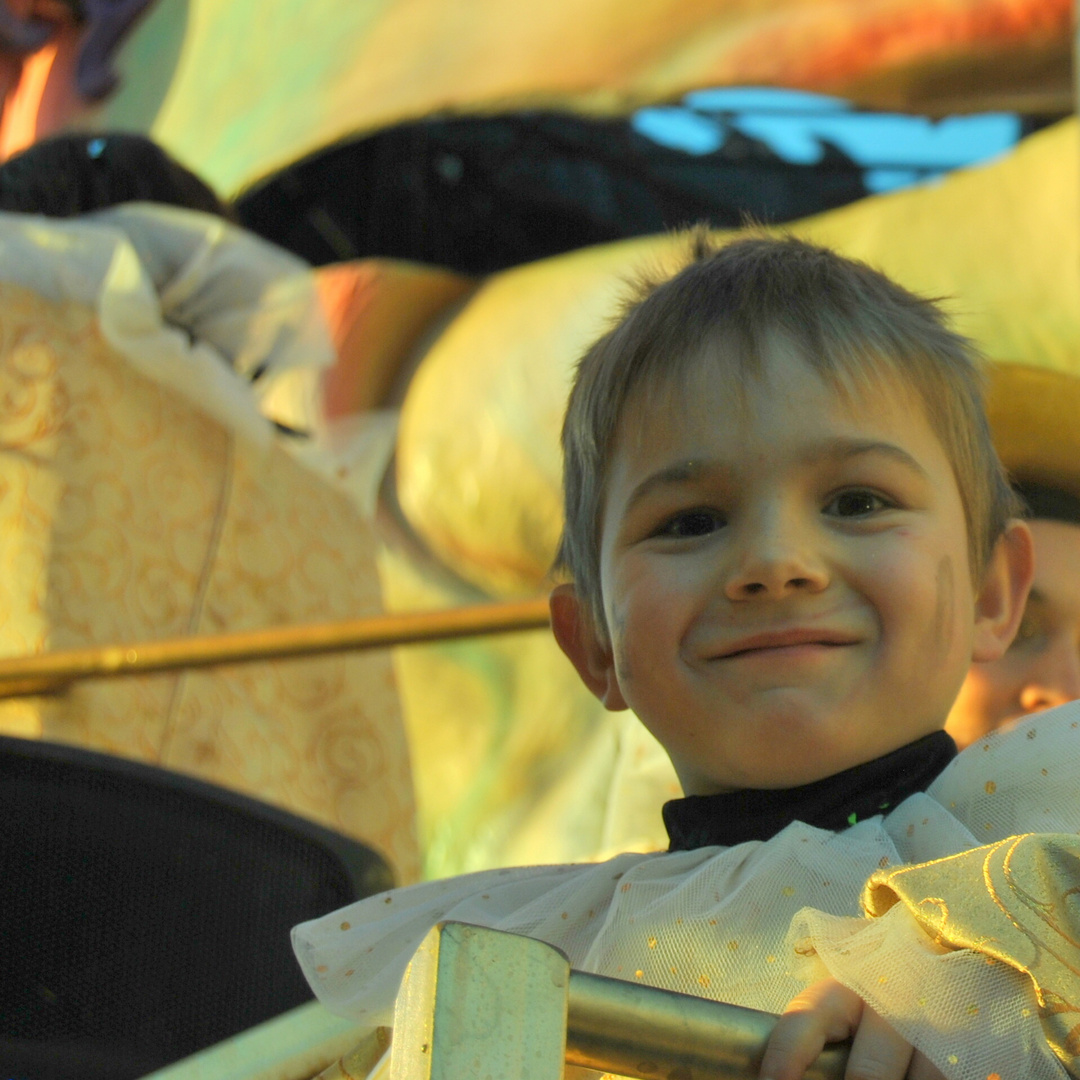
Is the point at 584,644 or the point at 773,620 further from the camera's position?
the point at 584,644

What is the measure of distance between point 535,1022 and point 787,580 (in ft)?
0.91

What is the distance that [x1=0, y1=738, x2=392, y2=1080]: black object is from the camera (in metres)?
0.91

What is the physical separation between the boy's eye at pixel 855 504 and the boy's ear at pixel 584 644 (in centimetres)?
16

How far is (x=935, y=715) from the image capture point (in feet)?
2.06

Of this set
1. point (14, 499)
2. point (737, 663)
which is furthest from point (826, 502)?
point (14, 499)

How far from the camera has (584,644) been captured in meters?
0.77

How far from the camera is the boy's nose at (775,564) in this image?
1.91 ft

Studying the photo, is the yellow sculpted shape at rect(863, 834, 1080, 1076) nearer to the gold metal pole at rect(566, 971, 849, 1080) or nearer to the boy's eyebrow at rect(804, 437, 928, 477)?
the gold metal pole at rect(566, 971, 849, 1080)

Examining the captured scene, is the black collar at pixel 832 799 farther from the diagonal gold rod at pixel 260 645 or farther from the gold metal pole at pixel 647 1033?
the diagonal gold rod at pixel 260 645

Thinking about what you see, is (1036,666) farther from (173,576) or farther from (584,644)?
(173,576)

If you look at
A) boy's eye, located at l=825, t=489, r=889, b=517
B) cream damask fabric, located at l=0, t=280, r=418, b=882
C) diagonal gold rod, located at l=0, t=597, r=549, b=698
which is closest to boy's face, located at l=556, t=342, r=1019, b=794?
boy's eye, located at l=825, t=489, r=889, b=517

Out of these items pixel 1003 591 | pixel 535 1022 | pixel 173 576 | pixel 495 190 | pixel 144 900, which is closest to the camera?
pixel 535 1022

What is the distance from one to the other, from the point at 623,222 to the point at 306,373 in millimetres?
472

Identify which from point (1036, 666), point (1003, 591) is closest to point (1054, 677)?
point (1036, 666)
